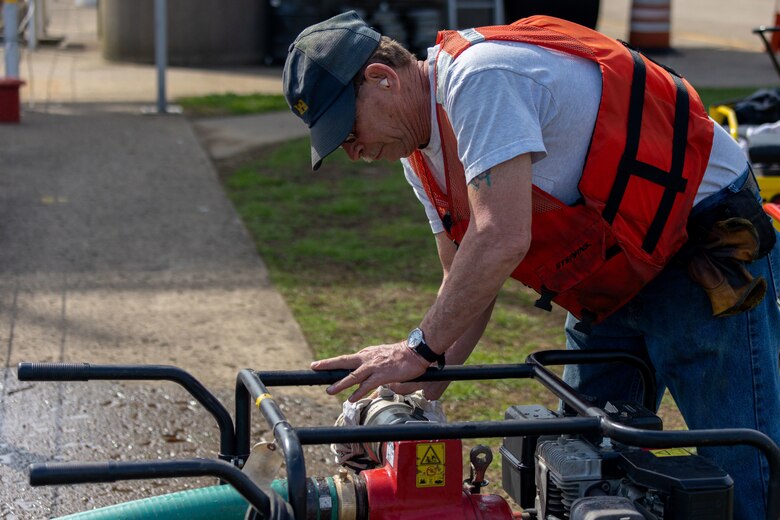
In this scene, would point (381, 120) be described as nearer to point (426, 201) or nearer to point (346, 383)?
point (426, 201)

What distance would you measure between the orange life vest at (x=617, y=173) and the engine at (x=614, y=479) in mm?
350

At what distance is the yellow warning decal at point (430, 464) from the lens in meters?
2.34

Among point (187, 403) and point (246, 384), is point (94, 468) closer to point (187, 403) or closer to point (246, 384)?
point (246, 384)

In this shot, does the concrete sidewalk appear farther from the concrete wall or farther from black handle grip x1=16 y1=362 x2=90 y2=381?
the concrete wall

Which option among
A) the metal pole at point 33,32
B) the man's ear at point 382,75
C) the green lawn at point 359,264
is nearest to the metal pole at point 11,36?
the green lawn at point 359,264

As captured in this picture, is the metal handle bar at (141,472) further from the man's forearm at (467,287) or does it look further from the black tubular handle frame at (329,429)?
the man's forearm at (467,287)

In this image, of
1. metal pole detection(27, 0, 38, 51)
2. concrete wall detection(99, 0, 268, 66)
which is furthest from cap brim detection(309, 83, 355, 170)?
metal pole detection(27, 0, 38, 51)

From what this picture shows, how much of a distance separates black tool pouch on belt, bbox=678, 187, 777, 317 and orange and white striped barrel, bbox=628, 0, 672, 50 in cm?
1279

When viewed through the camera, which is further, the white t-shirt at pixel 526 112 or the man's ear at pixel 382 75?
the man's ear at pixel 382 75

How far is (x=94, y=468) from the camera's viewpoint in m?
1.86

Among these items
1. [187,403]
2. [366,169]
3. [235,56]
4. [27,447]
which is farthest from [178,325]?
[235,56]

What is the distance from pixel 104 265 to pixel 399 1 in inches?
342

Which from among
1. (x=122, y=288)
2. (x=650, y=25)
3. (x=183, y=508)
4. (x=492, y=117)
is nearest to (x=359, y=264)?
(x=122, y=288)

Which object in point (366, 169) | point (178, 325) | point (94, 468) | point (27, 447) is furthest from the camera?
point (366, 169)
